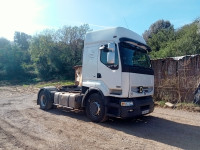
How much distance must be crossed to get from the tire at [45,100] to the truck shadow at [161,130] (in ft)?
7.78

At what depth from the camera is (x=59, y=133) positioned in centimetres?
565

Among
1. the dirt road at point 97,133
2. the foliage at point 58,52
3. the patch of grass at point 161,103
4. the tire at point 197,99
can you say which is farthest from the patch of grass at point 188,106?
the foliage at point 58,52

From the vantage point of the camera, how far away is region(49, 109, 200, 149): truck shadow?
16.7 ft

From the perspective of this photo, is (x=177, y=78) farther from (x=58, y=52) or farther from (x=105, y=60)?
(x=58, y=52)

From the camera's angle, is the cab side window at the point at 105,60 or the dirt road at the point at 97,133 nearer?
the dirt road at the point at 97,133

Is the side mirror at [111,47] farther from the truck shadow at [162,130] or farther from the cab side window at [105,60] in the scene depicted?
the truck shadow at [162,130]

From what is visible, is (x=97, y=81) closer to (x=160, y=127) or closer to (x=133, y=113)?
(x=133, y=113)

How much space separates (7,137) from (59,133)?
152 cm

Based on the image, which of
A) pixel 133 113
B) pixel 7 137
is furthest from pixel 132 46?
pixel 7 137

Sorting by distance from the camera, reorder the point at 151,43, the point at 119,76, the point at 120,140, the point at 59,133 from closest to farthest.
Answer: the point at 120,140, the point at 59,133, the point at 119,76, the point at 151,43

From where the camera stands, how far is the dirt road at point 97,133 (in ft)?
15.6

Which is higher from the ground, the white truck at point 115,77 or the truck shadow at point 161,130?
the white truck at point 115,77

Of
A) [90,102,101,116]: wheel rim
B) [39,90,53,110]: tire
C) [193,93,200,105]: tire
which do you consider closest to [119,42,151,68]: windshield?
[90,102,101,116]: wheel rim

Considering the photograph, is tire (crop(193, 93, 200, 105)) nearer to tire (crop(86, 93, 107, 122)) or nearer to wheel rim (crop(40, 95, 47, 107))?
tire (crop(86, 93, 107, 122))
